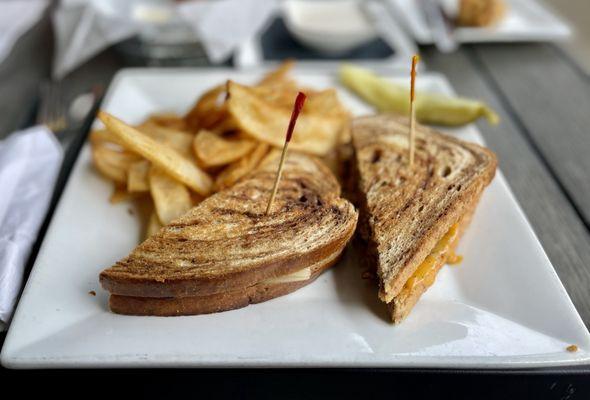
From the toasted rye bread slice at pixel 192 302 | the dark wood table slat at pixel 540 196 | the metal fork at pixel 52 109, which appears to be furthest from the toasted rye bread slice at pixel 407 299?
the metal fork at pixel 52 109

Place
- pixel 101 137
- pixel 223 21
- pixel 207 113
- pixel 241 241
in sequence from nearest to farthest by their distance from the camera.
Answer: pixel 241 241 < pixel 101 137 < pixel 207 113 < pixel 223 21

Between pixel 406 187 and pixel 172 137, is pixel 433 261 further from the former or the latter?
pixel 172 137

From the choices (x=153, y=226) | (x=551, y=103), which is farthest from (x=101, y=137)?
(x=551, y=103)

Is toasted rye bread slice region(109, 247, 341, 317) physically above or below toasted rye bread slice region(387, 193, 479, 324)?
above

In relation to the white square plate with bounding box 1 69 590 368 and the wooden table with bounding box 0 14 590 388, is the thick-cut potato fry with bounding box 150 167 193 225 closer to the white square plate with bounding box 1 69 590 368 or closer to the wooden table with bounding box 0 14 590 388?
the white square plate with bounding box 1 69 590 368

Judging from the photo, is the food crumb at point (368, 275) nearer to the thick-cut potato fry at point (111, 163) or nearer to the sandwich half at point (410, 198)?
the sandwich half at point (410, 198)

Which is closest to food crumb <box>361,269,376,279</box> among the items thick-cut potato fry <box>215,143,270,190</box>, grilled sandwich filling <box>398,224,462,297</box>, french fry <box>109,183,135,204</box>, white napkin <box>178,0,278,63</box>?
grilled sandwich filling <box>398,224,462,297</box>
